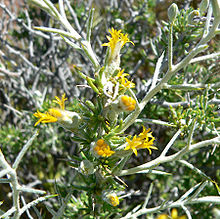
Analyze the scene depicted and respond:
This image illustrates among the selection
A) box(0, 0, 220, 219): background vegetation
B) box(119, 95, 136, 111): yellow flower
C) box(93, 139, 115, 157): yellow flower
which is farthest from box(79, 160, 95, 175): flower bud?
box(0, 0, 220, 219): background vegetation

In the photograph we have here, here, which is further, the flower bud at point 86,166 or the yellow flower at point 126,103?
the flower bud at point 86,166

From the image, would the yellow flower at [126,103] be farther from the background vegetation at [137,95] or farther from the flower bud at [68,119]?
the background vegetation at [137,95]

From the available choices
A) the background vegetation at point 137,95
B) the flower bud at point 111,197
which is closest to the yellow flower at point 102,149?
the flower bud at point 111,197

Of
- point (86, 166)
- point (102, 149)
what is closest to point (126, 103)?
point (102, 149)

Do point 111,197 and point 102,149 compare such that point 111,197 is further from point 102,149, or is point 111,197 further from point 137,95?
point 137,95

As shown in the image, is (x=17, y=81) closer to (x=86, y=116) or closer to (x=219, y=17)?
(x=86, y=116)

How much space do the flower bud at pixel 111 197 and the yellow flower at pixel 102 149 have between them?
28 centimetres

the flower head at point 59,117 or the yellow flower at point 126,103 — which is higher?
the yellow flower at point 126,103

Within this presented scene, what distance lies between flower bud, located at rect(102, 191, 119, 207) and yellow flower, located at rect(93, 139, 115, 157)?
0.28 metres

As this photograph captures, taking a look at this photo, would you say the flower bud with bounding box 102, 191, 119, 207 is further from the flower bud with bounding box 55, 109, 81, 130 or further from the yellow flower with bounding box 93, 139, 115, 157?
the flower bud with bounding box 55, 109, 81, 130

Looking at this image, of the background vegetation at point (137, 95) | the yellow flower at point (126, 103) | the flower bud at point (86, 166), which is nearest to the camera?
the yellow flower at point (126, 103)

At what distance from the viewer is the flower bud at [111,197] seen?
1.15 metres

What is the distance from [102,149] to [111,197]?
298 mm

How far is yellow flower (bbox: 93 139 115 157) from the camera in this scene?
0.99 meters
